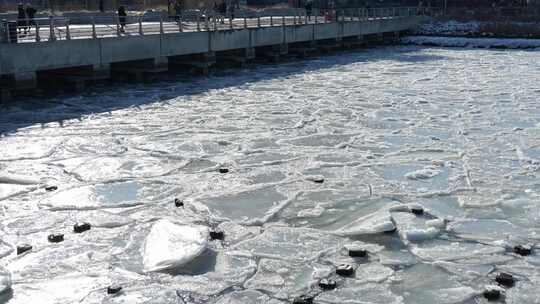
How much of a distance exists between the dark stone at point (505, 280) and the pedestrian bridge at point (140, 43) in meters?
15.7

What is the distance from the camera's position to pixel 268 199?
9.54 metres

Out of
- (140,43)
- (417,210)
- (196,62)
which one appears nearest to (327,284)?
(417,210)

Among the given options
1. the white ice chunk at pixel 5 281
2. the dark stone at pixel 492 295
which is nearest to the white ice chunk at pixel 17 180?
the white ice chunk at pixel 5 281

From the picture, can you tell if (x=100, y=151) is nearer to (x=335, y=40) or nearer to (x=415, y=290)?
(x=415, y=290)

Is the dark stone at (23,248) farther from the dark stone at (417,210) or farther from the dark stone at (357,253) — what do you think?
the dark stone at (417,210)

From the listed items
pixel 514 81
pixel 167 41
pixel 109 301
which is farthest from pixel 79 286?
pixel 514 81

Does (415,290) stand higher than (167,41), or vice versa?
(167,41)

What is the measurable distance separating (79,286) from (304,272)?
229 centimetres

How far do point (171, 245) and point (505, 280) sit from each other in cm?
363

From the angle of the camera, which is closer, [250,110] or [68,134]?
[68,134]

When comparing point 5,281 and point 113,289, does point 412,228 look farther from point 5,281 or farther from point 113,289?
point 5,281

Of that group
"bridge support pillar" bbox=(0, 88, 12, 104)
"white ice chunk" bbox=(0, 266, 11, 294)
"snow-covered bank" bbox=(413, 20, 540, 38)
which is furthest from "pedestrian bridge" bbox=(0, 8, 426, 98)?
"white ice chunk" bbox=(0, 266, 11, 294)

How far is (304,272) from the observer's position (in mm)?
6969

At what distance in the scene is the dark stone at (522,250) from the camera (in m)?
7.49
